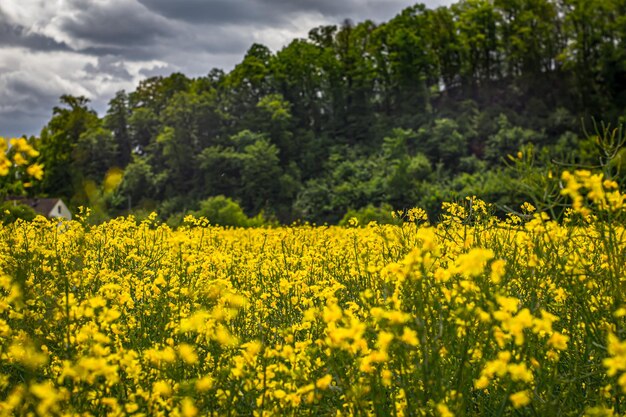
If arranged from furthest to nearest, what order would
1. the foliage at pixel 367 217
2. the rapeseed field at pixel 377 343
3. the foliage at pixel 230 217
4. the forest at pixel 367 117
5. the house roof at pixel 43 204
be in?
the house roof at pixel 43 204 < the forest at pixel 367 117 < the foliage at pixel 230 217 < the foliage at pixel 367 217 < the rapeseed field at pixel 377 343

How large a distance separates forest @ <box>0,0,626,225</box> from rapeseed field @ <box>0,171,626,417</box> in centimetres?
2416

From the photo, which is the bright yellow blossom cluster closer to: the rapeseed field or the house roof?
the rapeseed field

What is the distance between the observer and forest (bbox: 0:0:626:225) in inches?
1372

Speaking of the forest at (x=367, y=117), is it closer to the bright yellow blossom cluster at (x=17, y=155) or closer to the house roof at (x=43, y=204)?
the house roof at (x=43, y=204)

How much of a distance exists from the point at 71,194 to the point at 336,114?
22.7m

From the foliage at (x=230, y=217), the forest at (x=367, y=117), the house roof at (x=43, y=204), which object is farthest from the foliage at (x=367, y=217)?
the house roof at (x=43, y=204)

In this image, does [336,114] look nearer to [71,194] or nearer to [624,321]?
[71,194]

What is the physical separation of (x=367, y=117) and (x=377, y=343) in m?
40.5

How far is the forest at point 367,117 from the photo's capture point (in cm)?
3484

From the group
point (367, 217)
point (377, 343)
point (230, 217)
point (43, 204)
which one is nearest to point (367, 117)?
point (230, 217)

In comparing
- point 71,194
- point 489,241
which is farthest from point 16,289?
point 71,194

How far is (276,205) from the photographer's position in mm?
36156

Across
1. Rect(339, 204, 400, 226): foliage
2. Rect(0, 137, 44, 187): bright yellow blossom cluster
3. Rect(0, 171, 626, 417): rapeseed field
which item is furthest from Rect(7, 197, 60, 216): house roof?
Rect(0, 137, 44, 187): bright yellow blossom cluster

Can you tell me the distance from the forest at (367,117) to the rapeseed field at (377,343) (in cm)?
2416
